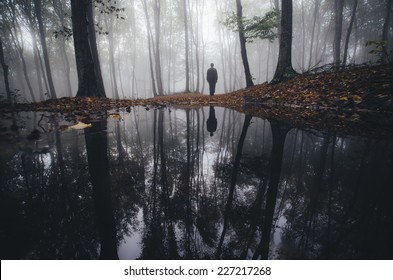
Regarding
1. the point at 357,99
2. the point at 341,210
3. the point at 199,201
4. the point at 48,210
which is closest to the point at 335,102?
the point at 357,99

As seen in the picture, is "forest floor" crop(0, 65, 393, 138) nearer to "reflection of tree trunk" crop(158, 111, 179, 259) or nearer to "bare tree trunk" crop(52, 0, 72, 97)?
"reflection of tree trunk" crop(158, 111, 179, 259)

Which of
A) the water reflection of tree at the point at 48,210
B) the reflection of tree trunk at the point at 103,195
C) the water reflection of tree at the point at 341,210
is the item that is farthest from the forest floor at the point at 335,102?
the water reflection of tree at the point at 48,210

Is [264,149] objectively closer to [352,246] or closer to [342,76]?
[352,246]

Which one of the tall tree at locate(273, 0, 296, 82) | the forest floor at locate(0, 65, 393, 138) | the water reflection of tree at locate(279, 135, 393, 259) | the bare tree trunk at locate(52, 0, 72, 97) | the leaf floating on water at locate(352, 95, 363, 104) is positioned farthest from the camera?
the bare tree trunk at locate(52, 0, 72, 97)

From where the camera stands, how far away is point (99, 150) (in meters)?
2.24

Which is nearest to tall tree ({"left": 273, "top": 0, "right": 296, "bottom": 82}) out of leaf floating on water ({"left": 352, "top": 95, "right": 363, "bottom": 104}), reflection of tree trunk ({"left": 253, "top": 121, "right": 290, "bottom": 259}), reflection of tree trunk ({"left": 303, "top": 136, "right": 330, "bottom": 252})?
leaf floating on water ({"left": 352, "top": 95, "right": 363, "bottom": 104})

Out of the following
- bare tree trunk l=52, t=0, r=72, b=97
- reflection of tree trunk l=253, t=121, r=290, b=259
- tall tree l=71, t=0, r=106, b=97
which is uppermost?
bare tree trunk l=52, t=0, r=72, b=97

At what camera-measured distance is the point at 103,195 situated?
1334 mm

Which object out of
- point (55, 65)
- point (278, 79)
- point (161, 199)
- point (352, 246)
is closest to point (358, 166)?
point (352, 246)

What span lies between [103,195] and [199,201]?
54cm

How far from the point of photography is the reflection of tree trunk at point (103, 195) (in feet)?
3.03

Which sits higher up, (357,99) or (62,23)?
(62,23)

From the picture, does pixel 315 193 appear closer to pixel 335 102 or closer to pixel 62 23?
pixel 335 102

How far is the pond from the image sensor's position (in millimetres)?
897
